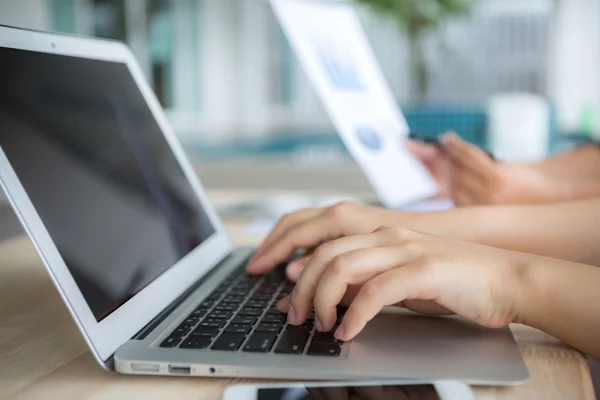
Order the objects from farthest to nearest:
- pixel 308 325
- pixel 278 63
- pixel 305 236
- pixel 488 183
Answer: pixel 278 63 → pixel 488 183 → pixel 305 236 → pixel 308 325

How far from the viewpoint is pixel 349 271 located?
1.55 ft

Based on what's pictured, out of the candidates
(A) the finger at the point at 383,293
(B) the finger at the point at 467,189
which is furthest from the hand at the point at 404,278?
(B) the finger at the point at 467,189

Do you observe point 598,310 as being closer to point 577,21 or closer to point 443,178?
point 443,178

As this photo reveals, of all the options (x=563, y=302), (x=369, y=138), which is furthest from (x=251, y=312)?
(x=369, y=138)

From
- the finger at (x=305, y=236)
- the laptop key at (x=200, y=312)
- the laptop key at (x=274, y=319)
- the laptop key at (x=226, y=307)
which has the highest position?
the finger at (x=305, y=236)

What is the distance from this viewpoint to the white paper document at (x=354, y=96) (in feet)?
3.74

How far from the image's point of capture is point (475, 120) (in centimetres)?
251

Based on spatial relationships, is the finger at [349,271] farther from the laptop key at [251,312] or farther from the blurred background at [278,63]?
the blurred background at [278,63]

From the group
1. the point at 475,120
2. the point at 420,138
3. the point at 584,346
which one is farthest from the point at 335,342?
the point at 475,120

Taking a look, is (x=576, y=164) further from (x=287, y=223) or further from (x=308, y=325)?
Result: (x=308, y=325)

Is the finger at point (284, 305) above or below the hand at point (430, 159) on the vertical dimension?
above

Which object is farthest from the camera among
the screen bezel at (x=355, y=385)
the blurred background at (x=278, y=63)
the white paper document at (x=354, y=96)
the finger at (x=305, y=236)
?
the blurred background at (x=278, y=63)

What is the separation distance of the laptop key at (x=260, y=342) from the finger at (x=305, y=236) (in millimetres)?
171

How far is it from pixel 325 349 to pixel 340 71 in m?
0.87
